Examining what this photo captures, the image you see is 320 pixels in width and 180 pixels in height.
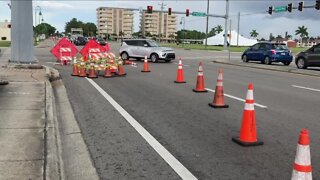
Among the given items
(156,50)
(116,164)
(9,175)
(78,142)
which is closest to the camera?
(9,175)

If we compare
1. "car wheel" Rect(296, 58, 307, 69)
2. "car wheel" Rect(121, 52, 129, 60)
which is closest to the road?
"car wheel" Rect(296, 58, 307, 69)

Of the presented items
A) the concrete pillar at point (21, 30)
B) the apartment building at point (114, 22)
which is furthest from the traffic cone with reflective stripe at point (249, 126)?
the apartment building at point (114, 22)

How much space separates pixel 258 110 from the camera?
972 cm

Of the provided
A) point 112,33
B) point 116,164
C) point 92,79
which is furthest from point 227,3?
point 112,33

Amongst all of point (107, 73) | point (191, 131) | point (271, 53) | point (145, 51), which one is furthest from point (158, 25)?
point (191, 131)

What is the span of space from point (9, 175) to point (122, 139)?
2.35 m

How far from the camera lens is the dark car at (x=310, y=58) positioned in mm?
24328

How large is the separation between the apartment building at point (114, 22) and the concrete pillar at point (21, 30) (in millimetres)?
151368

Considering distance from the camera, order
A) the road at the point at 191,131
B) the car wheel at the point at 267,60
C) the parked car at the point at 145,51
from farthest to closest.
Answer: the car wheel at the point at 267,60 < the parked car at the point at 145,51 < the road at the point at 191,131

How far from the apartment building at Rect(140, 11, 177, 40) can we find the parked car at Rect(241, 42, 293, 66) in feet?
474

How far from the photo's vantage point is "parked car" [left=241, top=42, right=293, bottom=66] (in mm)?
29078

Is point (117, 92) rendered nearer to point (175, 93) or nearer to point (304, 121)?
point (175, 93)

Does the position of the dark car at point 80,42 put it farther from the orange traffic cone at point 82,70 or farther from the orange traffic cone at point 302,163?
the orange traffic cone at point 302,163

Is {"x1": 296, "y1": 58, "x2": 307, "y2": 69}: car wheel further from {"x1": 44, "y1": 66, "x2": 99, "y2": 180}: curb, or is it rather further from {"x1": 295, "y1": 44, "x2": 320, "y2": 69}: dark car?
{"x1": 44, "y1": 66, "x2": 99, "y2": 180}: curb
